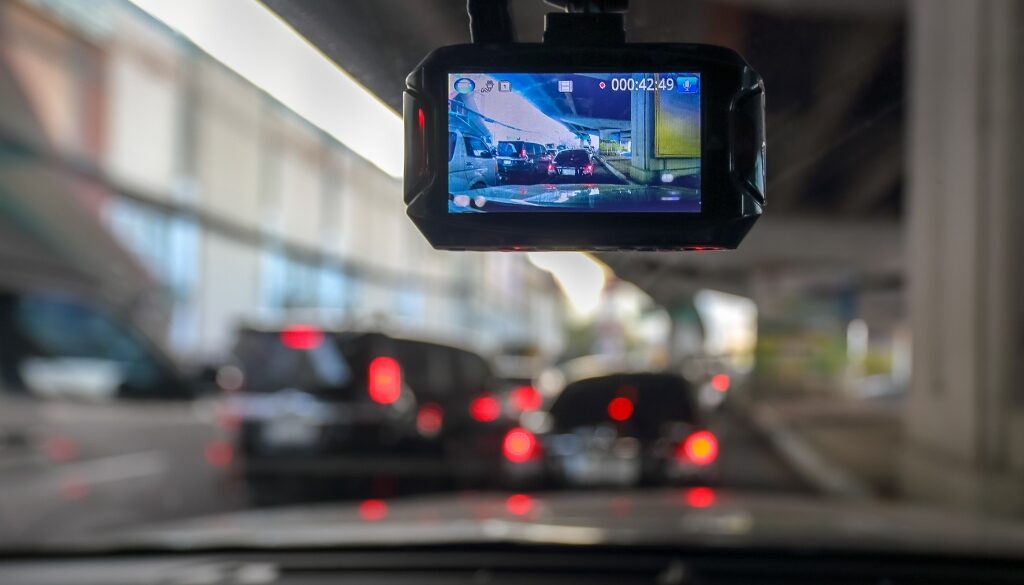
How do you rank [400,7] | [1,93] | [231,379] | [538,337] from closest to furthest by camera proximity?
[400,7] → [231,379] → [1,93] → [538,337]

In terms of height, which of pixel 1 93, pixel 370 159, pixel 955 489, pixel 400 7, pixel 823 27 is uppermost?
pixel 1 93

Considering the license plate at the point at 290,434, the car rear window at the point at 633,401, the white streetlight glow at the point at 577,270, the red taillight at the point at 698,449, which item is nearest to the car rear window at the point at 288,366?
the license plate at the point at 290,434

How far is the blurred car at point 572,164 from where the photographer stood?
2434mm

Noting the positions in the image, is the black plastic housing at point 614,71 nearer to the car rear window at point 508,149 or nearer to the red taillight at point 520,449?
the car rear window at point 508,149

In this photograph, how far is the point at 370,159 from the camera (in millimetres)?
4160

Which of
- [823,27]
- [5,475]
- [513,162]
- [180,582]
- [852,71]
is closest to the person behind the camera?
[513,162]

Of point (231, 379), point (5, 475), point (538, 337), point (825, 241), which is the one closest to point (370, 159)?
point (5, 475)

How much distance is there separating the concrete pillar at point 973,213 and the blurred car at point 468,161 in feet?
33.1

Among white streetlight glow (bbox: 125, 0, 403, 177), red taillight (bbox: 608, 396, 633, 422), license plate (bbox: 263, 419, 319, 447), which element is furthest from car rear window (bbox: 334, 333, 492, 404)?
white streetlight glow (bbox: 125, 0, 403, 177)

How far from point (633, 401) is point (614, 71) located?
9.38 m

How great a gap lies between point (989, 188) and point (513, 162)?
12230 millimetres

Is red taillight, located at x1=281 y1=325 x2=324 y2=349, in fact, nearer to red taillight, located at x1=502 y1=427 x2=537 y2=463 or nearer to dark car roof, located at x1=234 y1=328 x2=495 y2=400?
dark car roof, located at x1=234 y1=328 x2=495 y2=400

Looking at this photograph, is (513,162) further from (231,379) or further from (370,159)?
(231,379)

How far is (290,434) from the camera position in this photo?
11180 mm
